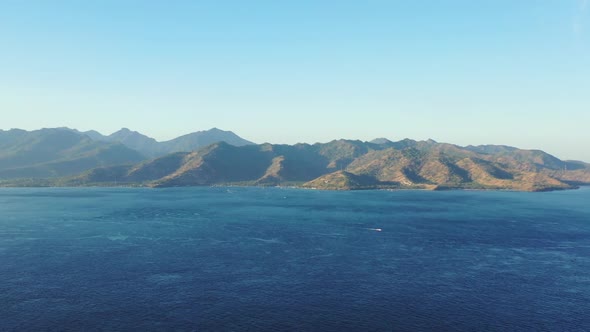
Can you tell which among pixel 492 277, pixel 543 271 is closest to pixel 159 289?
pixel 492 277

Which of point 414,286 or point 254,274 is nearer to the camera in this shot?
point 414,286

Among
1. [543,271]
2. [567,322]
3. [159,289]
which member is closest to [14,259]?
[159,289]

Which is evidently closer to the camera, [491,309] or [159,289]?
[491,309]

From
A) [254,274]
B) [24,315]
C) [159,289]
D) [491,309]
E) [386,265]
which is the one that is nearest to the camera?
[24,315]

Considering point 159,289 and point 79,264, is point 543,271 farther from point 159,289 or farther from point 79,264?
point 79,264

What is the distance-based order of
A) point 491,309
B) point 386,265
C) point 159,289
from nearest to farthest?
1. point 491,309
2. point 159,289
3. point 386,265

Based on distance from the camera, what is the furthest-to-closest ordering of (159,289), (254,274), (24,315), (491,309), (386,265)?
(386,265), (254,274), (159,289), (491,309), (24,315)

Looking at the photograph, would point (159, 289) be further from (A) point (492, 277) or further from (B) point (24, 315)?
(A) point (492, 277)

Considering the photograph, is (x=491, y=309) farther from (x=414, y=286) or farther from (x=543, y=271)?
(x=543, y=271)
